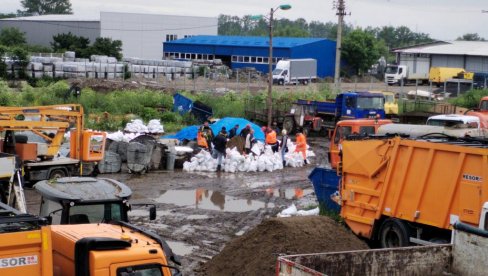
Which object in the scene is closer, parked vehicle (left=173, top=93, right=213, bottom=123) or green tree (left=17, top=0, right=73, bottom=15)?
parked vehicle (left=173, top=93, right=213, bottom=123)

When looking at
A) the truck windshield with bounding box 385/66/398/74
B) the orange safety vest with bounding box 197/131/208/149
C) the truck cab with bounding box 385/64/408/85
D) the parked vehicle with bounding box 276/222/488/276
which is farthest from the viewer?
the truck windshield with bounding box 385/66/398/74

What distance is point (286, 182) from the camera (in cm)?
2264

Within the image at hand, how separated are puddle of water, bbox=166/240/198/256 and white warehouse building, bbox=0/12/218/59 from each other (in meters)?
60.4

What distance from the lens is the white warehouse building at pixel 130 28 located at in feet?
240

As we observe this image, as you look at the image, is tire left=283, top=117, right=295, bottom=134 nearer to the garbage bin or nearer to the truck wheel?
the garbage bin

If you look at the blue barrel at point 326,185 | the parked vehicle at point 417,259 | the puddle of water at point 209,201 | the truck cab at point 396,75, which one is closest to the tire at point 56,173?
the puddle of water at point 209,201

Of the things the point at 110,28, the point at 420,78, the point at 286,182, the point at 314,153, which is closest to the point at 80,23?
the point at 110,28

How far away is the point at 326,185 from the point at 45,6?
448ft

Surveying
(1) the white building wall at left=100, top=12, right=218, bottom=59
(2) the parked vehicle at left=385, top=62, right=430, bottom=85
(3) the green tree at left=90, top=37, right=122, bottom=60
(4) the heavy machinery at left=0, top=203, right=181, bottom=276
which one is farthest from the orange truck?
(1) the white building wall at left=100, top=12, right=218, bottom=59

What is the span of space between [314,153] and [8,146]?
13.1 m

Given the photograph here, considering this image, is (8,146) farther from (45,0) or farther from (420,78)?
(45,0)

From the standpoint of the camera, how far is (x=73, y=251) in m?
7.66

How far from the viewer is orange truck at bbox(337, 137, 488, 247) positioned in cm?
1198

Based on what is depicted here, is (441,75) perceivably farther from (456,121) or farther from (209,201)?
(209,201)
